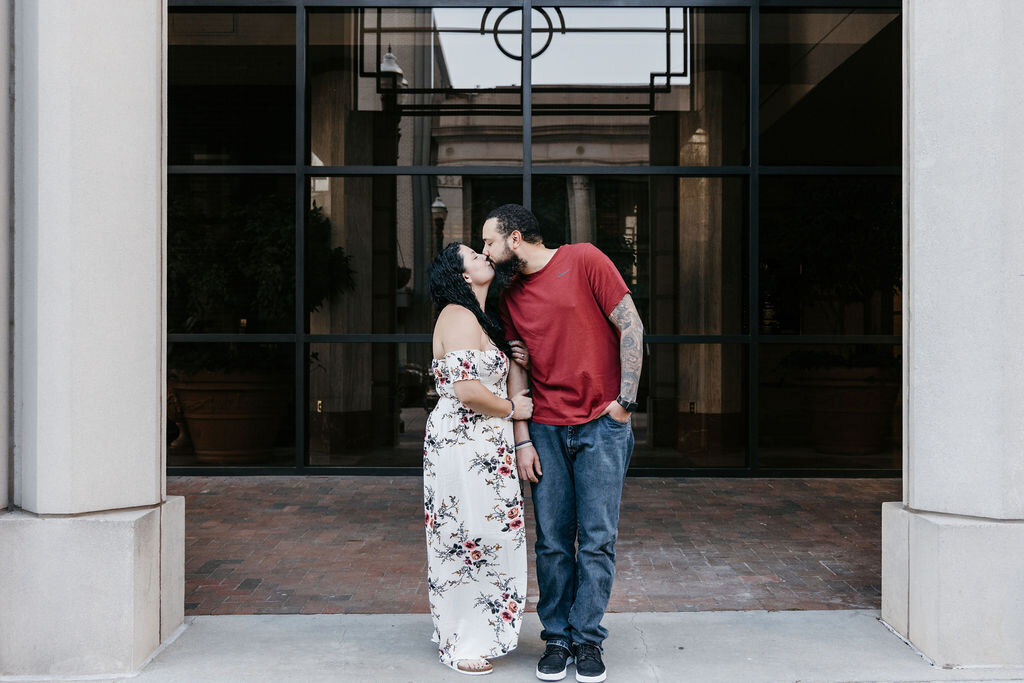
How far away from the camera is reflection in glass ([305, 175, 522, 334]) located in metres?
8.76

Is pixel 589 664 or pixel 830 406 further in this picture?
pixel 830 406

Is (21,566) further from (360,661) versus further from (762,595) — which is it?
(762,595)

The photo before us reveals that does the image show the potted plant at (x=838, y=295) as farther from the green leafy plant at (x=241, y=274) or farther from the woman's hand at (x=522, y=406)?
the woman's hand at (x=522, y=406)

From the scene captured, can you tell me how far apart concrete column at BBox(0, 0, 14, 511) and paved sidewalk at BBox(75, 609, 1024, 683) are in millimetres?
1182

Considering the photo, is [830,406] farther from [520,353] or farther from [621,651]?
[520,353]

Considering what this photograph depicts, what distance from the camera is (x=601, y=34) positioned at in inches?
346

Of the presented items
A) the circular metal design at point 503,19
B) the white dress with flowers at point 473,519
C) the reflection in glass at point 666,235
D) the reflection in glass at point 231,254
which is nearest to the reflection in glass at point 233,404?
the reflection in glass at point 231,254

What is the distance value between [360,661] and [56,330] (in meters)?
1.95

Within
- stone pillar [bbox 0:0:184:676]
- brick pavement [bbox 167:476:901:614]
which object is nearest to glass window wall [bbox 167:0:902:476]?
brick pavement [bbox 167:476:901:614]

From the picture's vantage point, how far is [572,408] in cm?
362

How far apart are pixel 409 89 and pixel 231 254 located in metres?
2.51

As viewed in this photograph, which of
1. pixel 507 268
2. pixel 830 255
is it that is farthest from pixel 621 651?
pixel 830 255

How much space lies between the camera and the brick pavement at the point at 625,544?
477cm
